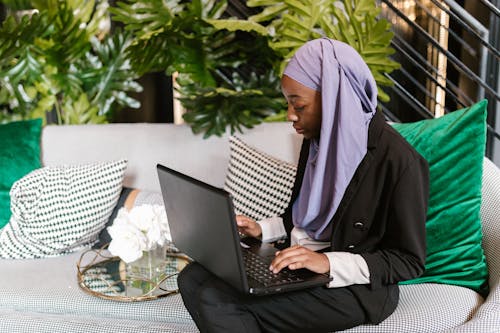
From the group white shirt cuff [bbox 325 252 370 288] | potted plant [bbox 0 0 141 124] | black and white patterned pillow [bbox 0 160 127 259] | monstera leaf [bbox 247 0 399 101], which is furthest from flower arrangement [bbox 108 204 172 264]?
potted plant [bbox 0 0 141 124]

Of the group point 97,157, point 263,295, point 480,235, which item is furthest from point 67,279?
point 480,235

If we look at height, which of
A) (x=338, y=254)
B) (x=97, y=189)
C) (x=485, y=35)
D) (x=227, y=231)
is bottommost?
(x=97, y=189)

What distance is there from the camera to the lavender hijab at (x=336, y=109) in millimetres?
1397

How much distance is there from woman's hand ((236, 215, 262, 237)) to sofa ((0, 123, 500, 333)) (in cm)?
29

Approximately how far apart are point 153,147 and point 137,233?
2.30 ft

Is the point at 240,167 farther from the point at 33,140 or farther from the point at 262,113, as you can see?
the point at 33,140

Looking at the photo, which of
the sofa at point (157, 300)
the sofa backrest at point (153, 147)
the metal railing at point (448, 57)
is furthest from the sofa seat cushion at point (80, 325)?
the metal railing at point (448, 57)

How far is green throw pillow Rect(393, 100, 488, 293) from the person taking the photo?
66.0 inches

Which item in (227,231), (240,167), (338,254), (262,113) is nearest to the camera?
(227,231)

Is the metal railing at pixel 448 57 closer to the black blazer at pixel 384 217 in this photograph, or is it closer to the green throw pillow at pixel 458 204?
the green throw pillow at pixel 458 204

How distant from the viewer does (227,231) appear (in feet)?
4.10

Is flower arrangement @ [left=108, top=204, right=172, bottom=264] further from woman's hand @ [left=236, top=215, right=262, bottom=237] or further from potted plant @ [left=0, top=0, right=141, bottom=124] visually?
potted plant @ [left=0, top=0, right=141, bottom=124]

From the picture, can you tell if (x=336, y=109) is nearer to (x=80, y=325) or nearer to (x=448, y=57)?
(x=80, y=325)

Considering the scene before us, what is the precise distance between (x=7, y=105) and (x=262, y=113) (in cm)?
135
